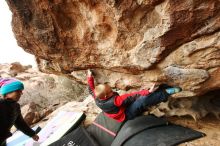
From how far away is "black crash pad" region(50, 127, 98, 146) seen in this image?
5.34 metres

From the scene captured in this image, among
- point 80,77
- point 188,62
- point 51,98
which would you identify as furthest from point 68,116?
point 51,98

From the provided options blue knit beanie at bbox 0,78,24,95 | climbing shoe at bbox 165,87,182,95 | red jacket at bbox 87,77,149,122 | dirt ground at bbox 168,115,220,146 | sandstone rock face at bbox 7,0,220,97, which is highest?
sandstone rock face at bbox 7,0,220,97

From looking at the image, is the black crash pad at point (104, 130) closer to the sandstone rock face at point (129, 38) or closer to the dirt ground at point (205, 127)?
the sandstone rock face at point (129, 38)

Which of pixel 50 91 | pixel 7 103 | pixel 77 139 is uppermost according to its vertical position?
pixel 7 103

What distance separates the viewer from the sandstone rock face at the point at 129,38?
3172mm

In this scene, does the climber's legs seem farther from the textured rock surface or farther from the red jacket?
the textured rock surface

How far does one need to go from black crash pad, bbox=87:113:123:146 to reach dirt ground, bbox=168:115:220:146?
1.17m

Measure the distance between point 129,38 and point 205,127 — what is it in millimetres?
2129

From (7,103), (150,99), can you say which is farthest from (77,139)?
(150,99)

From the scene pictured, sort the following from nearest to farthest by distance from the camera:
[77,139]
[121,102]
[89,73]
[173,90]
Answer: [173,90] < [121,102] < [89,73] < [77,139]

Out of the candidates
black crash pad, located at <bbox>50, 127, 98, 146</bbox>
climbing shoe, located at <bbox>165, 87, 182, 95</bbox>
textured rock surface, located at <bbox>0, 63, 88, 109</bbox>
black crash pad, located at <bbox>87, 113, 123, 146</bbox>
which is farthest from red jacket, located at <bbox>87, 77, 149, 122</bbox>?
textured rock surface, located at <bbox>0, 63, 88, 109</bbox>

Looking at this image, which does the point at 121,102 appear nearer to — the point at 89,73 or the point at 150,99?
the point at 150,99

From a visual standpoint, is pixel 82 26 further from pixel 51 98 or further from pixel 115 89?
pixel 51 98

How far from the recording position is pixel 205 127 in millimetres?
4309
